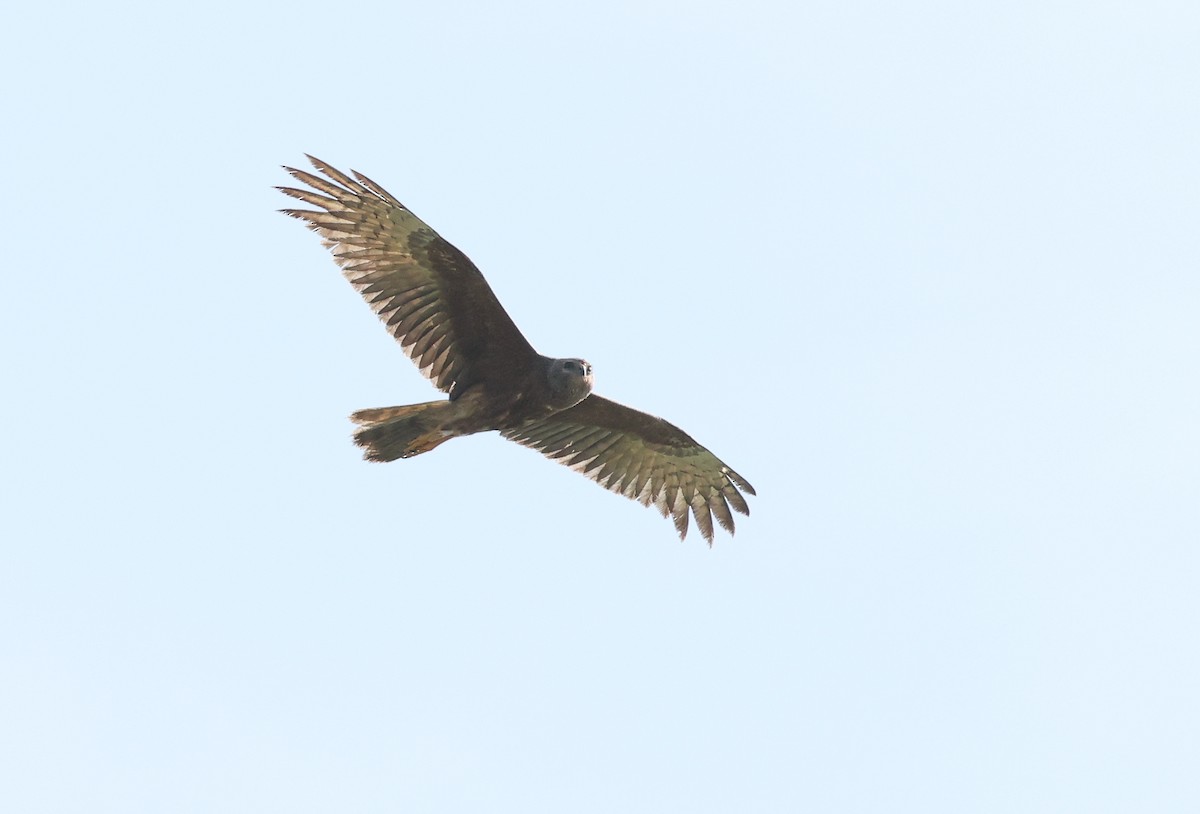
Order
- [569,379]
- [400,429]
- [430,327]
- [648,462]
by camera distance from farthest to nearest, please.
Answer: [648,462]
[430,327]
[569,379]
[400,429]

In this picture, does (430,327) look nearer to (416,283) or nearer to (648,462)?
(416,283)

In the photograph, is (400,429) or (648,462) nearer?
(400,429)

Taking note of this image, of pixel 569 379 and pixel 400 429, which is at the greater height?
pixel 569 379

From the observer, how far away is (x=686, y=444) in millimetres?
17062

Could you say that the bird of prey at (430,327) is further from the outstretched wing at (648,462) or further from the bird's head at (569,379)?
the outstretched wing at (648,462)

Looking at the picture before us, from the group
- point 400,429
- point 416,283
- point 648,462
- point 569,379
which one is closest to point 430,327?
point 416,283

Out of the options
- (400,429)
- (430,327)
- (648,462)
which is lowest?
(400,429)

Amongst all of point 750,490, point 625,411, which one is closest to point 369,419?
point 625,411

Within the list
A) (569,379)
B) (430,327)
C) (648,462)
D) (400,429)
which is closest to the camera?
(400,429)

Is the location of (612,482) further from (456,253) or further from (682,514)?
(456,253)

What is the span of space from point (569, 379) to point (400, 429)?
1435 mm

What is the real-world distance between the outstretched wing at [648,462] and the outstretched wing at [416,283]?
1545mm

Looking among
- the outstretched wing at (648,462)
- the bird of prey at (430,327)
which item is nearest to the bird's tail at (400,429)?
the bird of prey at (430,327)

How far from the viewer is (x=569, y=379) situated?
49.8ft
